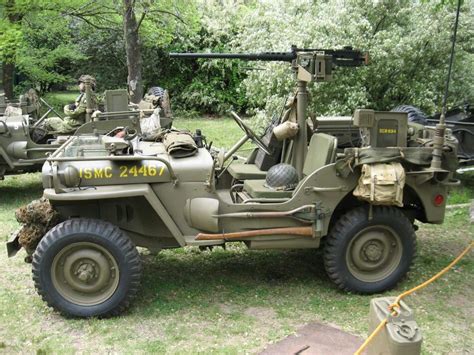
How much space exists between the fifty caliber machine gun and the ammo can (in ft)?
6.91

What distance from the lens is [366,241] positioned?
17.4 ft

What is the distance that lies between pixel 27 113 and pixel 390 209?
23.3ft

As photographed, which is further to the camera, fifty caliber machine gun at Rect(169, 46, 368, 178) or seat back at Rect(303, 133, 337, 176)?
fifty caliber machine gun at Rect(169, 46, 368, 178)

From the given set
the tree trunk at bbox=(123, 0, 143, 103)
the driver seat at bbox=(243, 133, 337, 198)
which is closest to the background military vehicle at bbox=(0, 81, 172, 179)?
the tree trunk at bbox=(123, 0, 143, 103)

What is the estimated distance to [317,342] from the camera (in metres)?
4.46

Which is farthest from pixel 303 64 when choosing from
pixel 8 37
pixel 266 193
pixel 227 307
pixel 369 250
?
pixel 8 37

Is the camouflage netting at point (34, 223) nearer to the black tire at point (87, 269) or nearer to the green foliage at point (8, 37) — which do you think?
the black tire at point (87, 269)

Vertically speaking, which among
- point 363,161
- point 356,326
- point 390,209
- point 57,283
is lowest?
point 356,326

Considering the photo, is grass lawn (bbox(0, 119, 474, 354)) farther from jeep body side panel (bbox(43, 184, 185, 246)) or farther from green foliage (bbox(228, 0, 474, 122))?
green foliage (bbox(228, 0, 474, 122))

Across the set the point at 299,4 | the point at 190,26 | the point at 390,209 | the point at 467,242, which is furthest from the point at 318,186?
the point at 190,26

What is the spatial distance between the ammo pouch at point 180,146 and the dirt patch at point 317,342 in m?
1.79

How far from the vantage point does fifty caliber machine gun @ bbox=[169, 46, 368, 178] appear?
543 cm

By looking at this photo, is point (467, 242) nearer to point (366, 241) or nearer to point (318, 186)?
point (366, 241)

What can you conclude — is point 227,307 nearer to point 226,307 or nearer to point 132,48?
point 226,307
